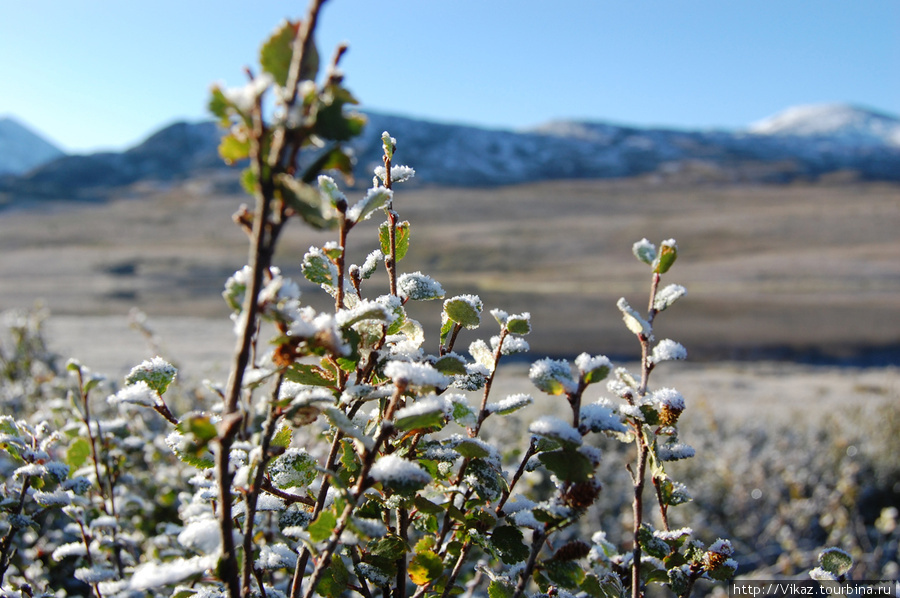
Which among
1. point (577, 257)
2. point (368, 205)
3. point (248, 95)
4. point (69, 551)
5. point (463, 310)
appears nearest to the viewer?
point (248, 95)

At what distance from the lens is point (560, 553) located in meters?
0.76

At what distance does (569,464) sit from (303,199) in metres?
0.44

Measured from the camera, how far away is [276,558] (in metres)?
0.83

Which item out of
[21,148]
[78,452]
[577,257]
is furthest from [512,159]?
[21,148]

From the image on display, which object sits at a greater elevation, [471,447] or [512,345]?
[512,345]

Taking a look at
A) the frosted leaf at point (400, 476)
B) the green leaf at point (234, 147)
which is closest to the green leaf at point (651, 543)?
the frosted leaf at point (400, 476)

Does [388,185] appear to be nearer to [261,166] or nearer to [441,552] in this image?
[261,166]

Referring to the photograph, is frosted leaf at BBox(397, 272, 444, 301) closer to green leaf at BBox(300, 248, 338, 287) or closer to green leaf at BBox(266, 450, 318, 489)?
green leaf at BBox(300, 248, 338, 287)

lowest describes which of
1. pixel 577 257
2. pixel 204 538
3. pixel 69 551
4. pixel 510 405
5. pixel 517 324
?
pixel 577 257

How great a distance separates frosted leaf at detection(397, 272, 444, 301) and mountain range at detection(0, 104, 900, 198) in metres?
44.9

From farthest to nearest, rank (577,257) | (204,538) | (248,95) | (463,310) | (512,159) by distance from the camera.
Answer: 1. (512,159)
2. (577,257)
3. (463,310)
4. (204,538)
5. (248,95)

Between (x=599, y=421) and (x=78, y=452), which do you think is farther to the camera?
(x=78, y=452)

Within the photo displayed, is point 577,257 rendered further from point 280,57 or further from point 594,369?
A: point 280,57

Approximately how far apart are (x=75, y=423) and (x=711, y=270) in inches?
1002
